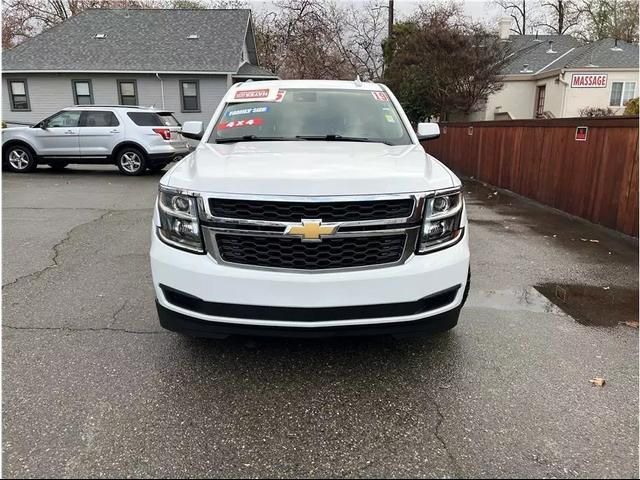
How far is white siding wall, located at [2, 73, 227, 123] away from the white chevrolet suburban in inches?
772

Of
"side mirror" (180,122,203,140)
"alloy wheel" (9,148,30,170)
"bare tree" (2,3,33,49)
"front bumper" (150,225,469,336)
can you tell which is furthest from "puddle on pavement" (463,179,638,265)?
"bare tree" (2,3,33,49)

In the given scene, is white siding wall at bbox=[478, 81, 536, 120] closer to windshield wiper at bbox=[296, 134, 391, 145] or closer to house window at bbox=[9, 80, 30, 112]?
house window at bbox=[9, 80, 30, 112]

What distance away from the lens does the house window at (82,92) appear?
69.6ft

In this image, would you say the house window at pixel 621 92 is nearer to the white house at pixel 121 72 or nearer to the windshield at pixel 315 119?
the white house at pixel 121 72

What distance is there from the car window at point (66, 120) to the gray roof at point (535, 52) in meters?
22.6

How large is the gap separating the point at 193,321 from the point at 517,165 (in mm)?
9437

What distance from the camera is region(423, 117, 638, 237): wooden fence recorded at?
658 cm

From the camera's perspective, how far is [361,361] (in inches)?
125

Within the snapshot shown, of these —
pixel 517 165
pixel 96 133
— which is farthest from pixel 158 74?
pixel 517 165

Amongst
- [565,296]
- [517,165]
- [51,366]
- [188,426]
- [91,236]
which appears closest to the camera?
[188,426]

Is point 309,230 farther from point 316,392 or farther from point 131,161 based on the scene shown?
point 131,161

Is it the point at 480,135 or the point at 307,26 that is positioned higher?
the point at 307,26

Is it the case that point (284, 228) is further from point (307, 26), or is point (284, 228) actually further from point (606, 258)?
point (307, 26)

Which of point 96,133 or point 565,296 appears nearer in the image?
point 565,296
